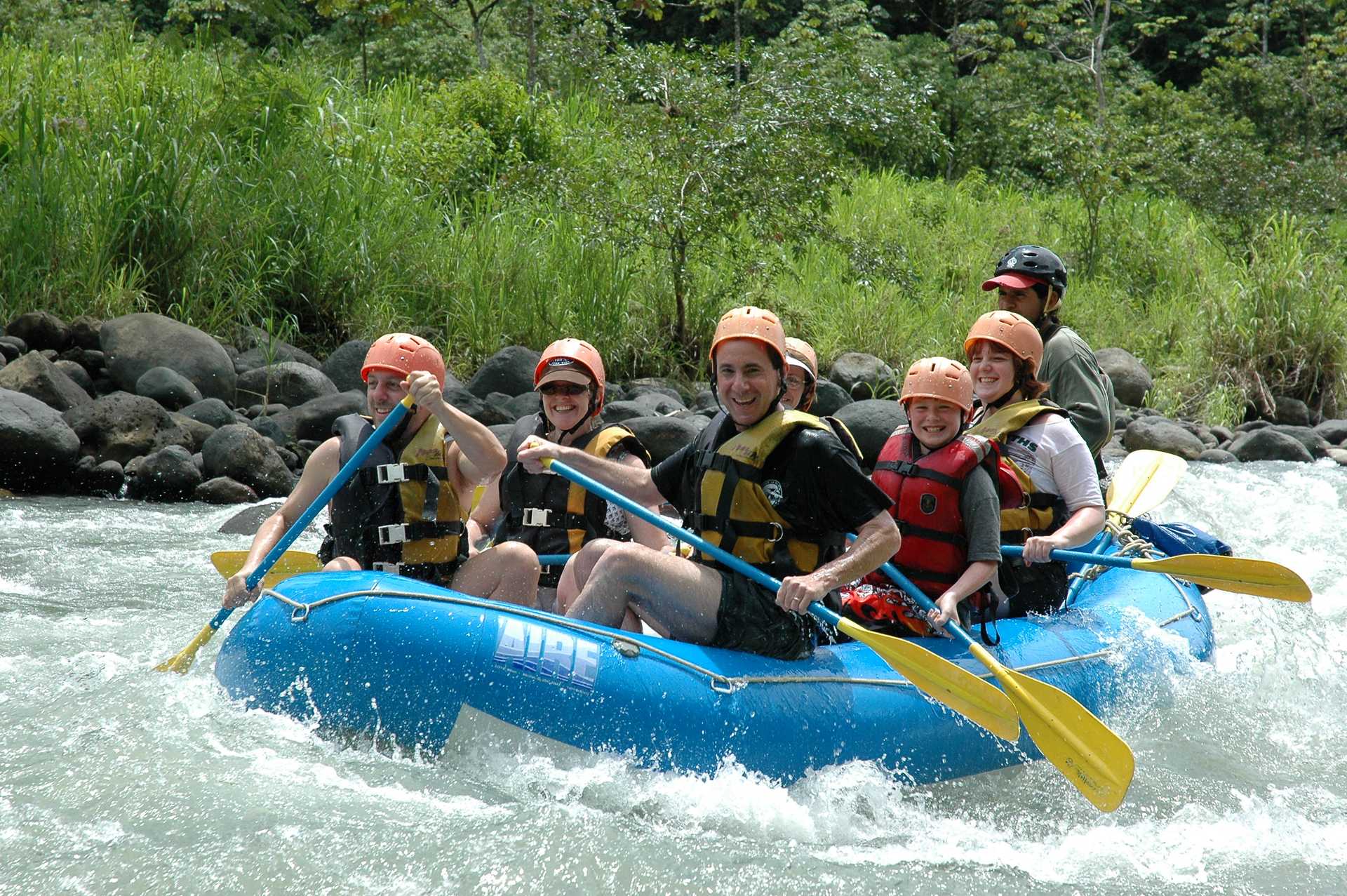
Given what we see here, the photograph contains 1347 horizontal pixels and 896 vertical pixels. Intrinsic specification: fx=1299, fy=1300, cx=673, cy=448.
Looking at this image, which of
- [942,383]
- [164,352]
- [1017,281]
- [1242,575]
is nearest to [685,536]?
[942,383]

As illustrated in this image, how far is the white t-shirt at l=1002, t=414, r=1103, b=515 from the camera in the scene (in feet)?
13.0

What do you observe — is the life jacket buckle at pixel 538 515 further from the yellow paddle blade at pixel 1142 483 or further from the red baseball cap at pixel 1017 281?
the yellow paddle blade at pixel 1142 483

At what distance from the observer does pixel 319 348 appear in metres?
9.28

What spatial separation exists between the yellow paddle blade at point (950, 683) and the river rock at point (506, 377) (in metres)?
5.71

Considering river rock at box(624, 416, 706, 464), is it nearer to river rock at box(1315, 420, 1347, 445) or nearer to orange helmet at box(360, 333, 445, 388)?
orange helmet at box(360, 333, 445, 388)

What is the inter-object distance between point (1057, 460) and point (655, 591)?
1.41 m

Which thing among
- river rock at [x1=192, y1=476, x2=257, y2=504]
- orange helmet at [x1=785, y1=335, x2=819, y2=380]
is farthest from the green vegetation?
orange helmet at [x1=785, y1=335, x2=819, y2=380]

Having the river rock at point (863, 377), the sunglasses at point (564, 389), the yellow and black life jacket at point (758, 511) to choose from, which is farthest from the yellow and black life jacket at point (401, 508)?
the river rock at point (863, 377)

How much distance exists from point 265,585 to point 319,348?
5.94m

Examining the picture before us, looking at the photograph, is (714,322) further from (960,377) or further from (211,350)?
(960,377)

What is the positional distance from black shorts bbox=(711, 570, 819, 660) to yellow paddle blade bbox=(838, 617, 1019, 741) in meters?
0.15

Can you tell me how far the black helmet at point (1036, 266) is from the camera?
4.40 metres

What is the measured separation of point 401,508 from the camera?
12.7 ft

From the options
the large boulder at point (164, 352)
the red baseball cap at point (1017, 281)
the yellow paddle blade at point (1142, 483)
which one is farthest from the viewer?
the large boulder at point (164, 352)
